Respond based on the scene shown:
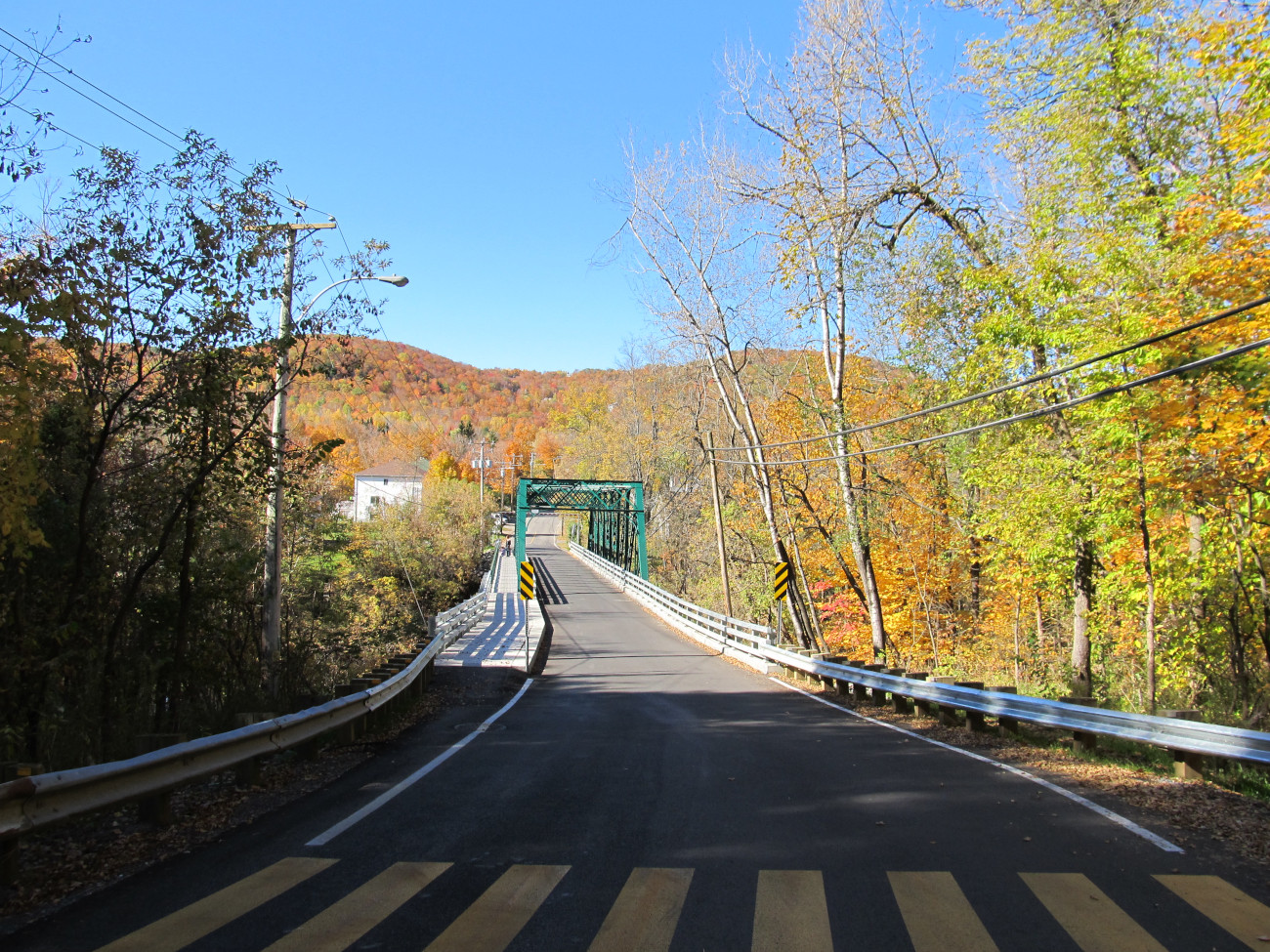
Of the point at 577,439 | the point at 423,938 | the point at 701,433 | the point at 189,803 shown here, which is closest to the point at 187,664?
the point at 189,803

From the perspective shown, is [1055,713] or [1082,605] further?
[1082,605]

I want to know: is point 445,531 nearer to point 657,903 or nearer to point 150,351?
point 150,351

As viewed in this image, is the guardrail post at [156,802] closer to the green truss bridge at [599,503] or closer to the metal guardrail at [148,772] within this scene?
the metal guardrail at [148,772]

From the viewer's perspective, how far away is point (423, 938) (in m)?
3.83

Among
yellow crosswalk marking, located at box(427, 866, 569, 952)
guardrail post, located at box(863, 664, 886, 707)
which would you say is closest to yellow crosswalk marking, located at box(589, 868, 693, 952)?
yellow crosswalk marking, located at box(427, 866, 569, 952)

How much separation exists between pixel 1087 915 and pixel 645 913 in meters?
2.09

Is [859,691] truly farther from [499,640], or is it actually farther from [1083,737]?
[499,640]

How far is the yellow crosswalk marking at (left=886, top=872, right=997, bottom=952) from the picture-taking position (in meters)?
3.77

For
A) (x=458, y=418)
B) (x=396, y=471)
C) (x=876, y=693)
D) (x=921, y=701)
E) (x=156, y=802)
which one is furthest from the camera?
(x=458, y=418)

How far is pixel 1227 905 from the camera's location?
4.21 metres

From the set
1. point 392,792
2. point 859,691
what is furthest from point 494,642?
point 392,792

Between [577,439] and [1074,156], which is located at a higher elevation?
[577,439]

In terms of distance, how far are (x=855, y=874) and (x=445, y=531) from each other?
49549 mm

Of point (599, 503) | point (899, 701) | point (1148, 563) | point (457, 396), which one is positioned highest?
point (457, 396)
